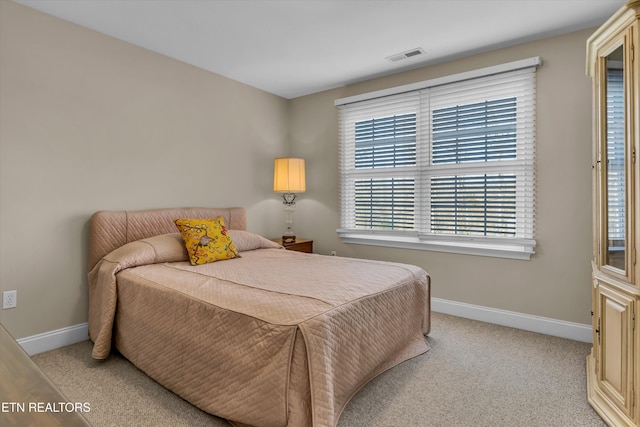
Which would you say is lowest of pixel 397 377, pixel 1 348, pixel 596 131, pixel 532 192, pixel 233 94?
pixel 397 377

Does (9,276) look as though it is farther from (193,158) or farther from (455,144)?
(455,144)

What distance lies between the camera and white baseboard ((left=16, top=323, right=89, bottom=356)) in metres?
2.50

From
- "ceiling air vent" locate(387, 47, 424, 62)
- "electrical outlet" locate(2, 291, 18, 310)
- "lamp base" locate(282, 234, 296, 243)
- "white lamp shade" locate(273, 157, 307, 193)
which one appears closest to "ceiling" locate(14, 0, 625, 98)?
"ceiling air vent" locate(387, 47, 424, 62)

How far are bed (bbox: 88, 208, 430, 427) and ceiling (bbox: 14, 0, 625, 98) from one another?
5.02 ft

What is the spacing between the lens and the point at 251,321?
5.27 ft

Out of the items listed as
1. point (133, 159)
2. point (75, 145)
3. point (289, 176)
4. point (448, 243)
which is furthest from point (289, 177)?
point (75, 145)

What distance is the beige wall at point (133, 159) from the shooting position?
8.02 ft

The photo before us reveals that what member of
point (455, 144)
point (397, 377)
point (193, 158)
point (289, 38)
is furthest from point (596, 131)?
point (193, 158)

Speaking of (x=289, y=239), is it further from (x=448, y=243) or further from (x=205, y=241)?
(x=448, y=243)

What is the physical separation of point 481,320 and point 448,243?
30.1 inches

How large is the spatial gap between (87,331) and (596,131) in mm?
3879

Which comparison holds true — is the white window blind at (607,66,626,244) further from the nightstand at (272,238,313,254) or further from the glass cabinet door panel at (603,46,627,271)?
the nightstand at (272,238,313,254)

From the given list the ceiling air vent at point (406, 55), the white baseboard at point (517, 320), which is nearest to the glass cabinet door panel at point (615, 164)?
the white baseboard at point (517, 320)

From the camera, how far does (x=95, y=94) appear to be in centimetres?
280
